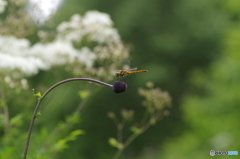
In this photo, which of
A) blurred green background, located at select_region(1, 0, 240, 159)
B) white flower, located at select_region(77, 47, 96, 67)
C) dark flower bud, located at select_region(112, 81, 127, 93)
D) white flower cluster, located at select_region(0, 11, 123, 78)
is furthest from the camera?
blurred green background, located at select_region(1, 0, 240, 159)

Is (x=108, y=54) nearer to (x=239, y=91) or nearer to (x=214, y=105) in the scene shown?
(x=239, y=91)

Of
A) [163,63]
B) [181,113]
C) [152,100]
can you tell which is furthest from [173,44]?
[152,100]

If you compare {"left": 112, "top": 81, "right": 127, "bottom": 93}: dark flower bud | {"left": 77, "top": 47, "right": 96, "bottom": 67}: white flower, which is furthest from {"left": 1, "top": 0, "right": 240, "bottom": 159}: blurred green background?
{"left": 112, "top": 81, "right": 127, "bottom": 93}: dark flower bud

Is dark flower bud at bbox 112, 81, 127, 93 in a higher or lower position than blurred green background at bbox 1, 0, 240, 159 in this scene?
lower

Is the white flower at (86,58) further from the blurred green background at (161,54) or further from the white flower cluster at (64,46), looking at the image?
the blurred green background at (161,54)

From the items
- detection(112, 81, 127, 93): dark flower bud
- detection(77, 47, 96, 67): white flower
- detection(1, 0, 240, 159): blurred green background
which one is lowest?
detection(112, 81, 127, 93): dark flower bud

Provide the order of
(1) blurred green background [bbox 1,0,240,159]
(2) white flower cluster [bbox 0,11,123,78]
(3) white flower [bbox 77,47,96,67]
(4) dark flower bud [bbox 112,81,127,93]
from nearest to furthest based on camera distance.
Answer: (4) dark flower bud [bbox 112,81,127,93] < (2) white flower cluster [bbox 0,11,123,78] < (3) white flower [bbox 77,47,96,67] < (1) blurred green background [bbox 1,0,240,159]

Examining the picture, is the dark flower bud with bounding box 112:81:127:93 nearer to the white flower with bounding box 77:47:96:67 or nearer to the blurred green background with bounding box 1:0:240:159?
the white flower with bounding box 77:47:96:67

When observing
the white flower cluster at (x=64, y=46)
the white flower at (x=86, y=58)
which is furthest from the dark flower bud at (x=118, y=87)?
the white flower at (x=86, y=58)

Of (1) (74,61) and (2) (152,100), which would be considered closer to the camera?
(2) (152,100)
